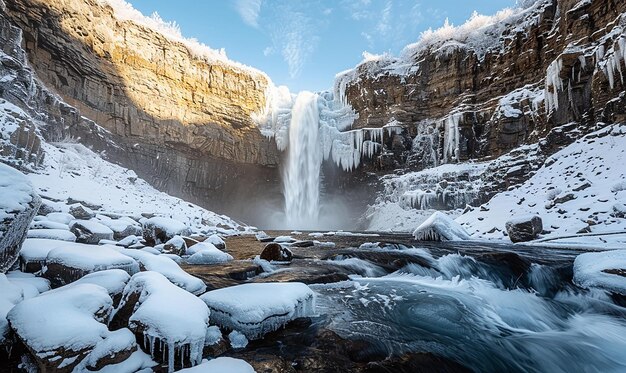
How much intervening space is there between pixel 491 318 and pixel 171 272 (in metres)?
4.88

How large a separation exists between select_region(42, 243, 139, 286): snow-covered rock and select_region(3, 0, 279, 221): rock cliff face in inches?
891

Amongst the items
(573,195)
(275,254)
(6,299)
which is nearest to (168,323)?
(6,299)

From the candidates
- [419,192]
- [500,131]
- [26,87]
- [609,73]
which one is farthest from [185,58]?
[609,73]

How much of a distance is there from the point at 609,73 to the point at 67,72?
35.8 meters

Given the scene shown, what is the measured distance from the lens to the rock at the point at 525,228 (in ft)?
34.2

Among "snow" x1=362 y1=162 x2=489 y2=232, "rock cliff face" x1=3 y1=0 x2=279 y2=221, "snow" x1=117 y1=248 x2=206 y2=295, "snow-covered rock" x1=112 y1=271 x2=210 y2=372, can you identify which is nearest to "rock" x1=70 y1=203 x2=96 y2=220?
"snow" x1=117 y1=248 x2=206 y2=295

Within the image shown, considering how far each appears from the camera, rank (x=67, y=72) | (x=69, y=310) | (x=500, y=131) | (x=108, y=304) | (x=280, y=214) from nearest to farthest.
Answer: (x=69, y=310), (x=108, y=304), (x=67, y=72), (x=500, y=131), (x=280, y=214)

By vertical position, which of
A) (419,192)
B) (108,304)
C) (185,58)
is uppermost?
(185,58)

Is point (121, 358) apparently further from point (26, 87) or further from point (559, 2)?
point (559, 2)

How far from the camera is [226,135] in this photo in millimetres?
30625

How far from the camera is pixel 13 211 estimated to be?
10.4 ft

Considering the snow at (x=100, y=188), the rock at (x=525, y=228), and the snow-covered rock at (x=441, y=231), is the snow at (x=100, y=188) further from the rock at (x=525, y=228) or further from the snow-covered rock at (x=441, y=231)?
the rock at (x=525, y=228)

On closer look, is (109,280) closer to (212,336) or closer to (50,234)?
(212,336)

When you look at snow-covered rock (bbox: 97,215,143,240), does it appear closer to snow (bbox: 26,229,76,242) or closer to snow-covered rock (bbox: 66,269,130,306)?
snow (bbox: 26,229,76,242)
